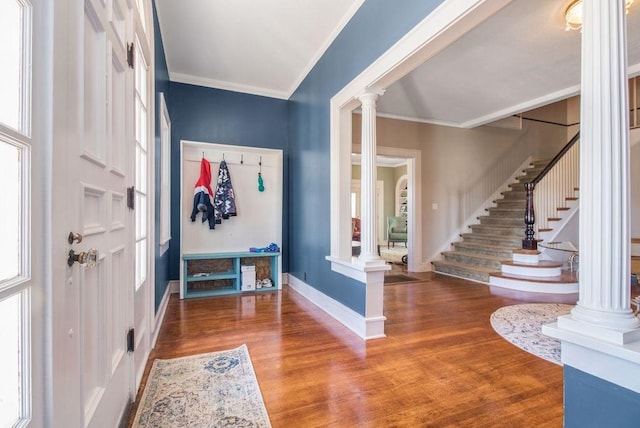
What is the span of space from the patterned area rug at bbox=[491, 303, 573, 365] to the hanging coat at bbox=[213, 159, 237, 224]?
130 inches

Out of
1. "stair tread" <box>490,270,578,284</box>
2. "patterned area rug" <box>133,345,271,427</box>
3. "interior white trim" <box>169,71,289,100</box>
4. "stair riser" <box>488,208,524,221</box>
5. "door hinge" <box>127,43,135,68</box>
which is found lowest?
"patterned area rug" <box>133,345,271,427</box>

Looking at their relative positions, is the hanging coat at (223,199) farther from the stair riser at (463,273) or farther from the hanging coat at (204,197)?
the stair riser at (463,273)

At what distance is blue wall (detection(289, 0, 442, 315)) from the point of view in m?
2.34

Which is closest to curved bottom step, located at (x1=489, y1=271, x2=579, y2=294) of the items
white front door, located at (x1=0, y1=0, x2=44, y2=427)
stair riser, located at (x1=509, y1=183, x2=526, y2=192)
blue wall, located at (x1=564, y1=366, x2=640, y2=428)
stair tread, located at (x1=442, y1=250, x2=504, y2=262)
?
stair tread, located at (x1=442, y1=250, x2=504, y2=262)

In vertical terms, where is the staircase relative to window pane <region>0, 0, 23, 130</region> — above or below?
below

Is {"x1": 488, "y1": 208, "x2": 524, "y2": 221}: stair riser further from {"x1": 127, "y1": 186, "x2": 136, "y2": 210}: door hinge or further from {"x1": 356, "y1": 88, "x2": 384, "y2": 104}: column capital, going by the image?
{"x1": 127, "y1": 186, "x2": 136, "y2": 210}: door hinge

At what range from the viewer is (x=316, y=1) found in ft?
8.74

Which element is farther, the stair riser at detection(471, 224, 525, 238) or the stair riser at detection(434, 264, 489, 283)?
the stair riser at detection(471, 224, 525, 238)

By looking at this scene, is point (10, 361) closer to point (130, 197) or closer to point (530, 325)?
point (130, 197)

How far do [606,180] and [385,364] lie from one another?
1.70 metres

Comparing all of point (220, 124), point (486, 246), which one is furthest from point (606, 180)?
point (486, 246)

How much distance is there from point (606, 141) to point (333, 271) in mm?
2445

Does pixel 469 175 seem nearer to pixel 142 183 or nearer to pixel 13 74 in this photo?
pixel 142 183

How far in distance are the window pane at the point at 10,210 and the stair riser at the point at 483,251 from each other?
5829mm
